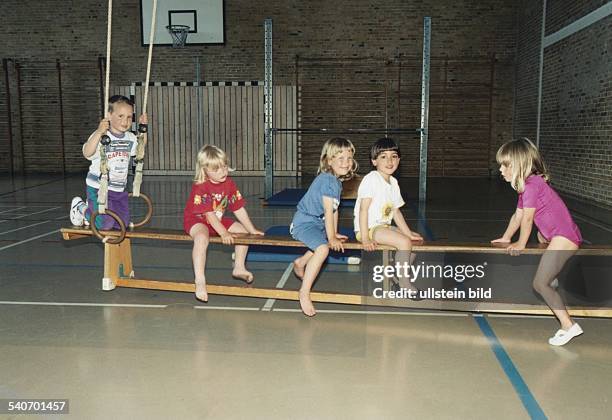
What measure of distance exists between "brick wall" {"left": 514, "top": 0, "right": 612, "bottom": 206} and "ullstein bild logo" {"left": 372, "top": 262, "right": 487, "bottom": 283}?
5.21 m

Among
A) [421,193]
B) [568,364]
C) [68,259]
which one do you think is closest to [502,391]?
[568,364]

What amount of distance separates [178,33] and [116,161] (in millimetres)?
10107

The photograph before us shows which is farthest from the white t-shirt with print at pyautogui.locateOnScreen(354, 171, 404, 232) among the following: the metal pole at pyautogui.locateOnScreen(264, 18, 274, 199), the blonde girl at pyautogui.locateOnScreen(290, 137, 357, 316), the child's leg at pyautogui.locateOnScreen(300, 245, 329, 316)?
the metal pole at pyautogui.locateOnScreen(264, 18, 274, 199)

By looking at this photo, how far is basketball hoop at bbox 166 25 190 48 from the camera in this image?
13.5 meters

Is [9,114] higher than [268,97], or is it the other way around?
[268,97]

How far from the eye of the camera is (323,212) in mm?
3803

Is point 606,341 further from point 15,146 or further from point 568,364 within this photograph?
point 15,146

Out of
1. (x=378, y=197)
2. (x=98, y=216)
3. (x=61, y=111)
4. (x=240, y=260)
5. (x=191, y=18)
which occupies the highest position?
(x=191, y=18)

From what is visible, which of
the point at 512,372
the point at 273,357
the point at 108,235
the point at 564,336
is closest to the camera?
the point at 512,372

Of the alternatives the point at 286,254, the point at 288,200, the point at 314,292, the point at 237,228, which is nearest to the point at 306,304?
the point at 314,292

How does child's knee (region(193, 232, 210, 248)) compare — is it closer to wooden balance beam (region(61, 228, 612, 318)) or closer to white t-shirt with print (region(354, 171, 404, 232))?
wooden balance beam (region(61, 228, 612, 318))

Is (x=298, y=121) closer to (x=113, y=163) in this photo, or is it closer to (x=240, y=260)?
(x=113, y=163)

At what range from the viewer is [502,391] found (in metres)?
2.54

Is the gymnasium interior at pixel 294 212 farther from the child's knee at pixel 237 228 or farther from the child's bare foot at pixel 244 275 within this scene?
the child's knee at pixel 237 228
